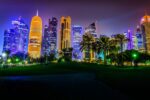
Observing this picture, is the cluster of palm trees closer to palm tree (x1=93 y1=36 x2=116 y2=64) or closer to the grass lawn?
palm tree (x1=93 y1=36 x2=116 y2=64)

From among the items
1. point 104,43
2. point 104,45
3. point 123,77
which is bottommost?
point 123,77

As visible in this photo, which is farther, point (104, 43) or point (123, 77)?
point (104, 43)

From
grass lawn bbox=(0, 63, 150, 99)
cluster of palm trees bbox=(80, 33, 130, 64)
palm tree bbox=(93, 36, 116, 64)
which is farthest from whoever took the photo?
cluster of palm trees bbox=(80, 33, 130, 64)

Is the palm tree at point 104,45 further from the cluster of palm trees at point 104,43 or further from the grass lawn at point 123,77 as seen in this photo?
the grass lawn at point 123,77

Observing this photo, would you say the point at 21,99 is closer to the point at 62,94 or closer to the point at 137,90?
the point at 62,94

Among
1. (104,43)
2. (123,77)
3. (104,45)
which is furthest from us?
(104,45)

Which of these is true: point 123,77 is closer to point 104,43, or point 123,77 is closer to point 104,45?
point 104,43

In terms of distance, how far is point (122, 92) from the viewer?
14.7m

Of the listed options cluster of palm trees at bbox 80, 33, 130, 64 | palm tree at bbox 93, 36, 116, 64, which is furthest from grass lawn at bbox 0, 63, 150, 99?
cluster of palm trees at bbox 80, 33, 130, 64

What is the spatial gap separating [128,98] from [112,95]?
4.39ft

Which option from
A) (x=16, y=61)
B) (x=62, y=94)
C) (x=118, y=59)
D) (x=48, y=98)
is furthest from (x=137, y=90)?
(x=16, y=61)

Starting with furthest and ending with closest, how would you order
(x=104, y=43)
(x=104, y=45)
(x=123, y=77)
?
(x=104, y=45)
(x=104, y=43)
(x=123, y=77)

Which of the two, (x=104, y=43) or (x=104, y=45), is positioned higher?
(x=104, y=43)

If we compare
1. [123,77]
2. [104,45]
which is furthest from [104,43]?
[123,77]
